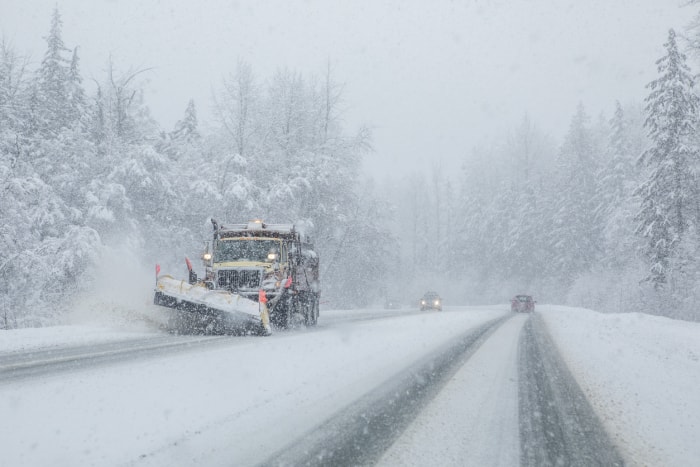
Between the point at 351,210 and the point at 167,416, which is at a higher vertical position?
the point at 351,210

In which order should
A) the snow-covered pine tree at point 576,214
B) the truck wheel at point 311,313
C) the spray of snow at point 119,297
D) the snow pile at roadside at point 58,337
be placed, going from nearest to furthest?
the snow pile at roadside at point 58,337
the spray of snow at point 119,297
the truck wheel at point 311,313
the snow-covered pine tree at point 576,214

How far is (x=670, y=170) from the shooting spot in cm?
2888

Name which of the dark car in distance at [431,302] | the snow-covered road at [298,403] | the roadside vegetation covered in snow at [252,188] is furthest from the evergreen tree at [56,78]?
the dark car in distance at [431,302]

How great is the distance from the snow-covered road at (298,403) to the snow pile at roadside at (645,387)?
1.2 inches

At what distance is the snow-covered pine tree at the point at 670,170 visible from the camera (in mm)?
28219

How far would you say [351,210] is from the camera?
39.0m

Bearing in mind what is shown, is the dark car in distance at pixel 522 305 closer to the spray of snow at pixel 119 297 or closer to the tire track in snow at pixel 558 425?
the spray of snow at pixel 119 297

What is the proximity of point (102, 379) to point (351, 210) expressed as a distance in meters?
31.9

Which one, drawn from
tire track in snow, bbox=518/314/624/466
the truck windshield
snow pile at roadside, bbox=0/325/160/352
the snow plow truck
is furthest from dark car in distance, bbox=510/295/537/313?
tire track in snow, bbox=518/314/624/466

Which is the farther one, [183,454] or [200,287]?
[200,287]

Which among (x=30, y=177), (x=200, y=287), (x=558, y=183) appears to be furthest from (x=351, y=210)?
(x=558, y=183)

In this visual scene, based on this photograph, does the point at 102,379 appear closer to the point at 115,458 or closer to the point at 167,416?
the point at 167,416

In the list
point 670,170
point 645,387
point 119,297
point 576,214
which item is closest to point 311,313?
point 119,297

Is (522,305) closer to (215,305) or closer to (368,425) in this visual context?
(215,305)
